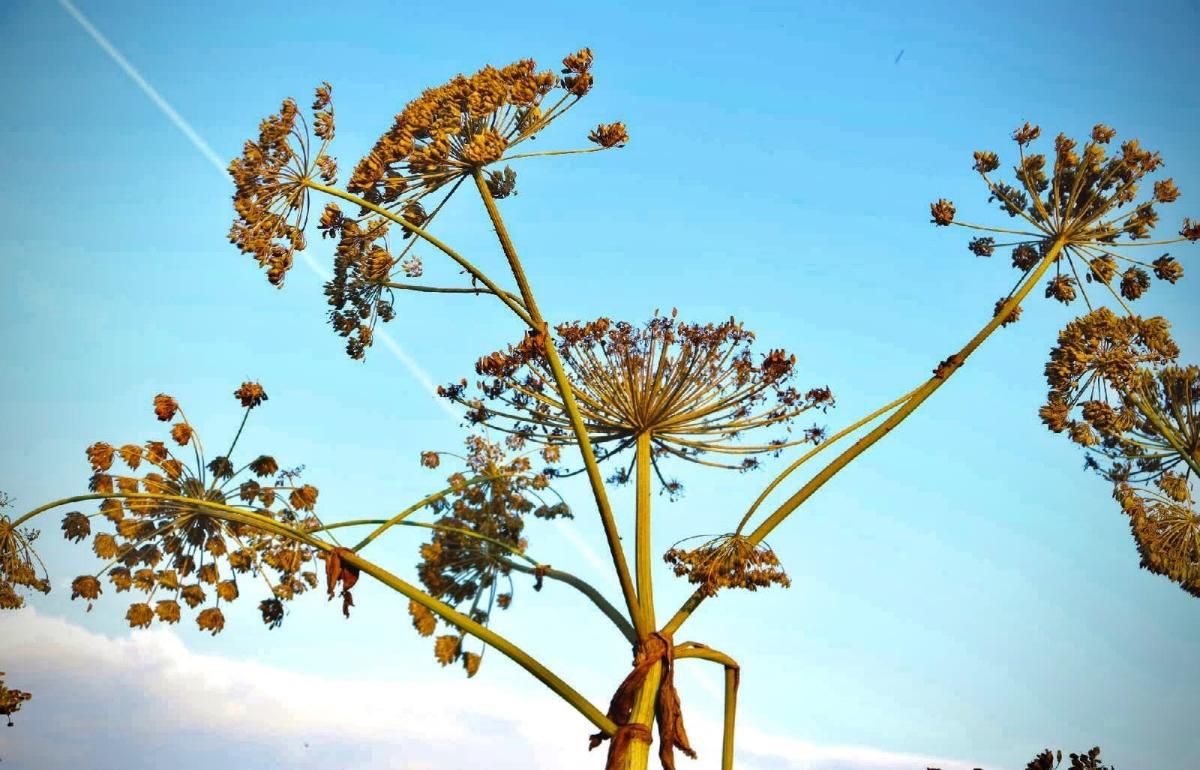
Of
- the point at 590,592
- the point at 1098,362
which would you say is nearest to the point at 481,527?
the point at 590,592

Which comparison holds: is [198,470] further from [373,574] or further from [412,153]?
[412,153]

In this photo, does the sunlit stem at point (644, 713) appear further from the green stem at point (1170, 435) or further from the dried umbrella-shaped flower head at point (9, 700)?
the green stem at point (1170, 435)

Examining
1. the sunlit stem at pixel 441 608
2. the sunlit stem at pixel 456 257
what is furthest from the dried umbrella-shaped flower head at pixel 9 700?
the sunlit stem at pixel 456 257

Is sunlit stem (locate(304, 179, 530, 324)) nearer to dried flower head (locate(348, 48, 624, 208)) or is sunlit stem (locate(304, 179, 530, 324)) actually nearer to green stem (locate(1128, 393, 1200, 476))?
dried flower head (locate(348, 48, 624, 208))

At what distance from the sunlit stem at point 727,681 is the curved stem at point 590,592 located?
1.54 feet

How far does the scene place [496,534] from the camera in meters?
10.8

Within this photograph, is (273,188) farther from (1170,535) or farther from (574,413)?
(1170,535)

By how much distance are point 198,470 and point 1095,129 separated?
11360 mm

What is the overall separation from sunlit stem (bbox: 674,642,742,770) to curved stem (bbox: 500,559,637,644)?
1.54 feet

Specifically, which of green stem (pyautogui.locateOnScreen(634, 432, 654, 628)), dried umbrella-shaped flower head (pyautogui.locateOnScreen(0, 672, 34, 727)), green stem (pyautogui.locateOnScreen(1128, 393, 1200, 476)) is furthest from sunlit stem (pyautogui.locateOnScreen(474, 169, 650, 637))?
green stem (pyautogui.locateOnScreen(1128, 393, 1200, 476))

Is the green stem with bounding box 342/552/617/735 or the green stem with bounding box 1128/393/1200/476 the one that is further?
the green stem with bounding box 1128/393/1200/476

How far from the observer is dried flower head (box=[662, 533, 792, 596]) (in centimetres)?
841

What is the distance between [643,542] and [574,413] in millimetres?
1374

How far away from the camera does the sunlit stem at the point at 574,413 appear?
28.6 feet
